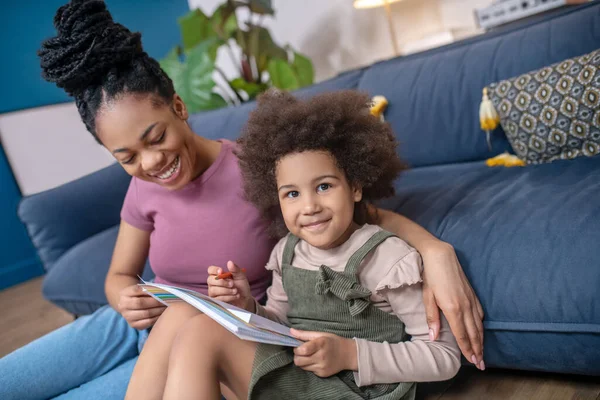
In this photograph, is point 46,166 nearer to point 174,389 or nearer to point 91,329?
point 91,329

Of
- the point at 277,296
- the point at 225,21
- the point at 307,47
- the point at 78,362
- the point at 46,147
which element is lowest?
the point at 78,362

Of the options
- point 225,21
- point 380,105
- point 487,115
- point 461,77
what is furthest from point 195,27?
point 487,115

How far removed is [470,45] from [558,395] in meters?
1.14

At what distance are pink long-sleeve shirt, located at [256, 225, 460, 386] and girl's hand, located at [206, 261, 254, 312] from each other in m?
0.13

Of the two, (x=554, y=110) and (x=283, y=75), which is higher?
(x=283, y=75)

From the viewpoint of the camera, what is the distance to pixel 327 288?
93cm

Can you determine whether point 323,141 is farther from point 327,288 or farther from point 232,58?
point 232,58

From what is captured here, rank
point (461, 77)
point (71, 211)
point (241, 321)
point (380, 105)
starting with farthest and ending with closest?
point (71, 211), point (380, 105), point (461, 77), point (241, 321)

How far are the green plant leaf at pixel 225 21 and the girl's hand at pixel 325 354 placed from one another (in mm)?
2468

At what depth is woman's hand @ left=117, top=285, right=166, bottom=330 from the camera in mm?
1118

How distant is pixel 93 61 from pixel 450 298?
0.79m

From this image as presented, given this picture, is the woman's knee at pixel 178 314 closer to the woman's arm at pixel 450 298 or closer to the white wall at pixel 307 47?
the woman's arm at pixel 450 298

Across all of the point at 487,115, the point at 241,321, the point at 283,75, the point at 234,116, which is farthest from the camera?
the point at 283,75

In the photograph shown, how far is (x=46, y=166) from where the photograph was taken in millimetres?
3678
